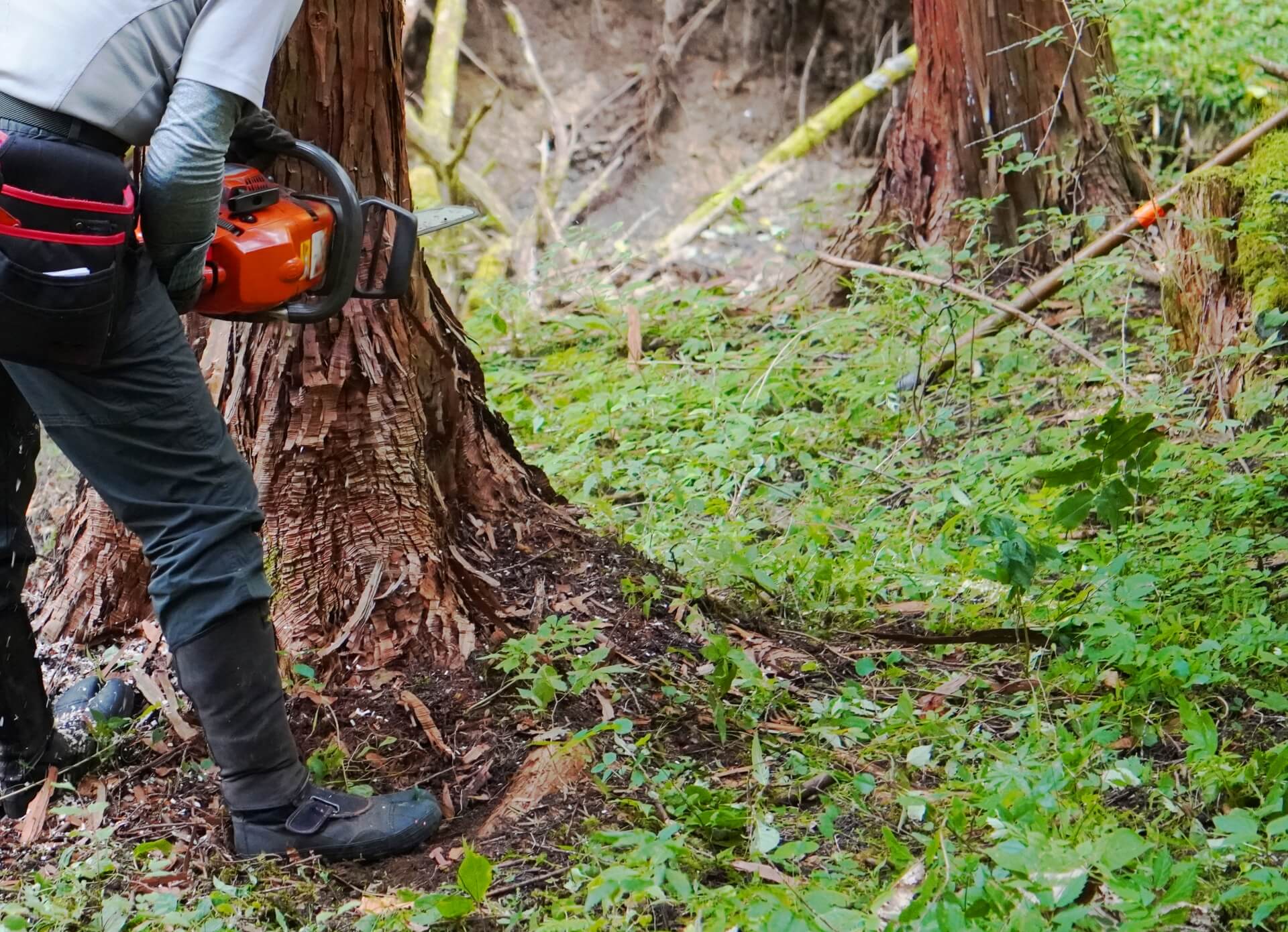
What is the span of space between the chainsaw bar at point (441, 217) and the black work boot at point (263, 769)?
1.13 m

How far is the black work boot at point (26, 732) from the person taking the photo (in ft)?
8.46

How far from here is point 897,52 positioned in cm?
1003

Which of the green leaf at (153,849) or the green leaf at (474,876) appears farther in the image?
the green leaf at (153,849)

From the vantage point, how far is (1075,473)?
2.87 metres

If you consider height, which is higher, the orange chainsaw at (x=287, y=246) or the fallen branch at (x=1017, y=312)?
the orange chainsaw at (x=287, y=246)

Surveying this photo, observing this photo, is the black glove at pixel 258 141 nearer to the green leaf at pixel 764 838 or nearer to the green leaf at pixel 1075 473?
the green leaf at pixel 764 838

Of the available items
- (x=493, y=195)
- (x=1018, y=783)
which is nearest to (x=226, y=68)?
(x=1018, y=783)

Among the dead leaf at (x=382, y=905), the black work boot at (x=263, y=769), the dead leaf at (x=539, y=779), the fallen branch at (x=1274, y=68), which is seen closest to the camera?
the dead leaf at (x=382, y=905)

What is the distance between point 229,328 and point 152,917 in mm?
1408

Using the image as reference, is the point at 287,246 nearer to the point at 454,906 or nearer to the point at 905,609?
the point at 454,906

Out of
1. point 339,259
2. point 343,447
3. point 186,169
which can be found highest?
point 186,169

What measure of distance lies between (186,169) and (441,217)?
3.37 ft

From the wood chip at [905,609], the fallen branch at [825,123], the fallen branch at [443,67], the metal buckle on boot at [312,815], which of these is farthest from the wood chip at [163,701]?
the fallen branch at [825,123]

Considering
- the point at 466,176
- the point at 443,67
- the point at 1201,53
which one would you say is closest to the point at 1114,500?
the point at 1201,53
